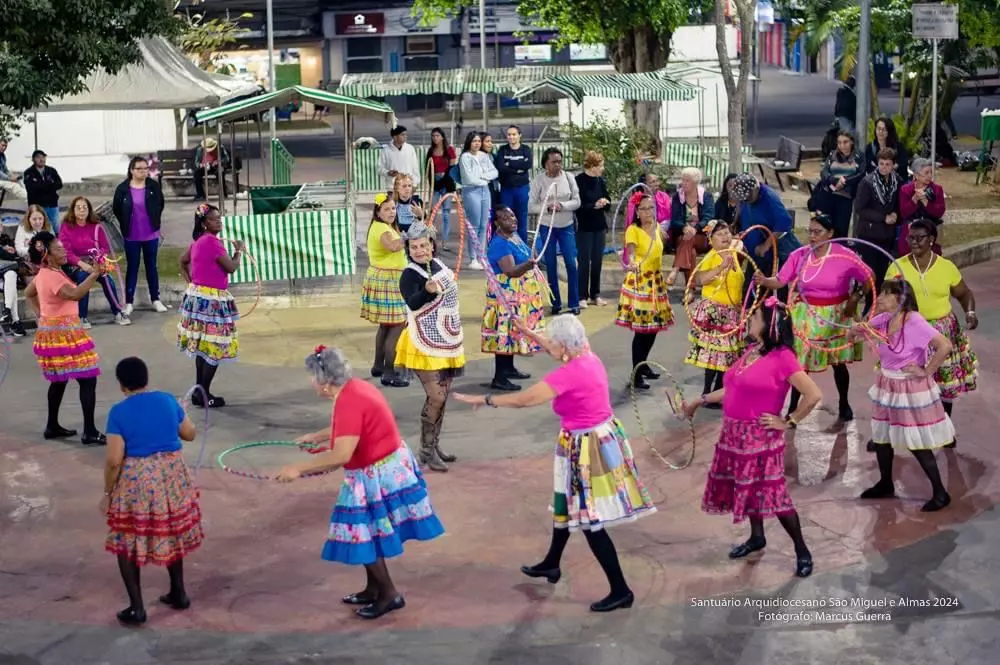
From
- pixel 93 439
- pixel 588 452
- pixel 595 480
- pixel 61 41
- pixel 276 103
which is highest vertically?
pixel 61 41

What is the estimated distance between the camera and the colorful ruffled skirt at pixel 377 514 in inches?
319

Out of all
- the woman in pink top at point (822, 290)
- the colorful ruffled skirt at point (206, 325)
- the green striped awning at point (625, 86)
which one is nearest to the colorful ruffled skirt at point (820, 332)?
the woman in pink top at point (822, 290)

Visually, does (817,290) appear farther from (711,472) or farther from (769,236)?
(711,472)

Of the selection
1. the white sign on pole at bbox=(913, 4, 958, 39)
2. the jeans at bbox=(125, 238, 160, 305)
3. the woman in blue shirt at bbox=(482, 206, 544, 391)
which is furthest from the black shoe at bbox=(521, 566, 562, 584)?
the white sign on pole at bbox=(913, 4, 958, 39)

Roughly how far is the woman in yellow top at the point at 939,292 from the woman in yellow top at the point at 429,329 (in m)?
3.12

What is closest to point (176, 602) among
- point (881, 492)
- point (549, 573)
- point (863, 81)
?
point (549, 573)

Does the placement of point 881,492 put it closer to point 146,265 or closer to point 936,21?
point 146,265

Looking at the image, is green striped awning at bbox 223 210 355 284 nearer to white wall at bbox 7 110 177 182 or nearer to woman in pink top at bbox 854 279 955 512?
woman in pink top at bbox 854 279 955 512

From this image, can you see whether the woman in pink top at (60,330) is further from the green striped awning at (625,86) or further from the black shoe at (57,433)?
the green striped awning at (625,86)

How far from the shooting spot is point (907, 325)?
984cm

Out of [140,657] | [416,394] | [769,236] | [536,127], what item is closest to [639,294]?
[769,236]

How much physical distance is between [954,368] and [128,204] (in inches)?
382

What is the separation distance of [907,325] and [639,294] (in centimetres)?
334

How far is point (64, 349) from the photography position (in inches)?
455
